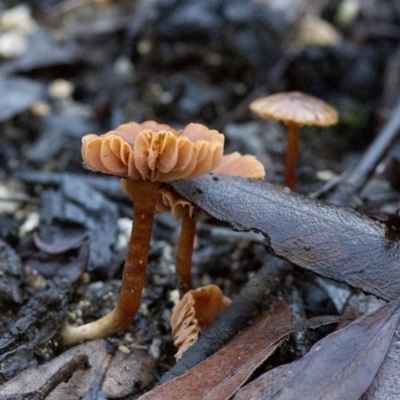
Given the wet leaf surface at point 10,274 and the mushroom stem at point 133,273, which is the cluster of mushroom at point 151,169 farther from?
the wet leaf surface at point 10,274

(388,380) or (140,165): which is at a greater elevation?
(140,165)

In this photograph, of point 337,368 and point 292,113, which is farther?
point 292,113

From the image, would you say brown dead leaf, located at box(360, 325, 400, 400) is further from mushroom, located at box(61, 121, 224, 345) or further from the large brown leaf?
mushroom, located at box(61, 121, 224, 345)

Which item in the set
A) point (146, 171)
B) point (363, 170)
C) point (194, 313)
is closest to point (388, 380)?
point (194, 313)

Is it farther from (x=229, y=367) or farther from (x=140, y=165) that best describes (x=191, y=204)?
(x=229, y=367)

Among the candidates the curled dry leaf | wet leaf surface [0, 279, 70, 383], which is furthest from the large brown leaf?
wet leaf surface [0, 279, 70, 383]

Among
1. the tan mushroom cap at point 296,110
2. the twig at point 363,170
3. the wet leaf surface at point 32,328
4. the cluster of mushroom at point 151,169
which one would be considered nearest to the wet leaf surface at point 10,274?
the wet leaf surface at point 32,328

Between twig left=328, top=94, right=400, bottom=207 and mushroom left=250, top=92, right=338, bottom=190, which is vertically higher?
mushroom left=250, top=92, right=338, bottom=190
